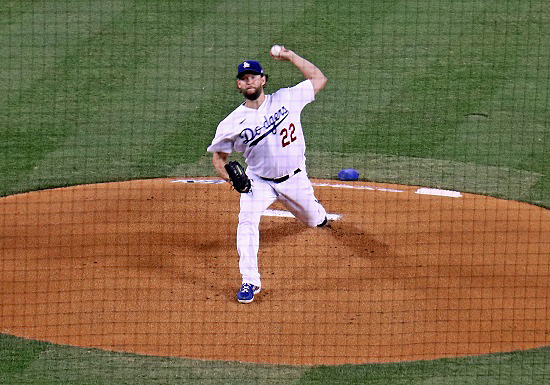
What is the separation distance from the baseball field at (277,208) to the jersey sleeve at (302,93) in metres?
1.40

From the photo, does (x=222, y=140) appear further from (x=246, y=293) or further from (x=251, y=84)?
(x=246, y=293)

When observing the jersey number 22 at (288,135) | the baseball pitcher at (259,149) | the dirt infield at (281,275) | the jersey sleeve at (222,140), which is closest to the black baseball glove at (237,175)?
the baseball pitcher at (259,149)

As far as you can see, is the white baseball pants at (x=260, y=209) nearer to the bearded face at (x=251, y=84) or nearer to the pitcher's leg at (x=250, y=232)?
the pitcher's leg at (x=250, y=232)

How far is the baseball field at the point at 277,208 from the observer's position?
8.96m

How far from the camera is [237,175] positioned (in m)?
9.46

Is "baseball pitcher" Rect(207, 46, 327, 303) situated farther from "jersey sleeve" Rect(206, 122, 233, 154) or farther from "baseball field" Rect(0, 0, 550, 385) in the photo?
"baseball field" Rect(0, 0, 550, 385)

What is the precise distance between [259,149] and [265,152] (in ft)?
0.18

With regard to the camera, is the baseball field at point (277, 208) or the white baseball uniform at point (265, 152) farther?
the white baseball uniform at point (265, 152)

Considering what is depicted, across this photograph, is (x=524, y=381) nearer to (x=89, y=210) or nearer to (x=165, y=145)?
(x=89, y=210)

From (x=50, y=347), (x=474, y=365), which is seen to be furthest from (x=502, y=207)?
(x=50, y=347)

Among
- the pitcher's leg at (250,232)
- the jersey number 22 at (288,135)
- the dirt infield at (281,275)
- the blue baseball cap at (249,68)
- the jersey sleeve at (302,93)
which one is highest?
the blue baseball cap at (249,68)

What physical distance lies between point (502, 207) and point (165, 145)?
3775 millimetres

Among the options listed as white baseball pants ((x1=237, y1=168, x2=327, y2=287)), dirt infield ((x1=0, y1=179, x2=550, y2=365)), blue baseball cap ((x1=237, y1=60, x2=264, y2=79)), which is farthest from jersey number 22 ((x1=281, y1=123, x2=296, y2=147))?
dirt infield ((x1=0, y1=179, x2=550, y2=365))

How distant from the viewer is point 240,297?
9539mm
